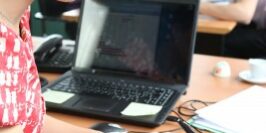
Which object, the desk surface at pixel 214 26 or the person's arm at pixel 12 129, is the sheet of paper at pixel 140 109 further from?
A: the desk surface at pixel 214 26

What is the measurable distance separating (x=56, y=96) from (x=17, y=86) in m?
0.49

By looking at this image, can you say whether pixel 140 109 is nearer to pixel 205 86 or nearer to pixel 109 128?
pixel 109 128

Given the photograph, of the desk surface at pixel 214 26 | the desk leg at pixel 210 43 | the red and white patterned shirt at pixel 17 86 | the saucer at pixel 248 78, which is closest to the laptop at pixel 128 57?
the saucer at pixel 248 78

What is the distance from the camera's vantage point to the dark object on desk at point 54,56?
1.50 metres

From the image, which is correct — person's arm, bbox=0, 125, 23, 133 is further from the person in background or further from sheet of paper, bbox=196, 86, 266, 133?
the person in background

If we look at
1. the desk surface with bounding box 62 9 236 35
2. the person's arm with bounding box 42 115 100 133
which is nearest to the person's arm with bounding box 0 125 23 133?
the person's arm with bounding box 42 115 100 133

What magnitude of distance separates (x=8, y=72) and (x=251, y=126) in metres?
0.62

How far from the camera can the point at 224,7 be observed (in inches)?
95.3

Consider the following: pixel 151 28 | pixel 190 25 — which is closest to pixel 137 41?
pixel 151 28

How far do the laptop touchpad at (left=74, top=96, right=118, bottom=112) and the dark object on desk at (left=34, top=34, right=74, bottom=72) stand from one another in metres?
0.30

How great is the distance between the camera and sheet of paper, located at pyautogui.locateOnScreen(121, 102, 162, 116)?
1.12m

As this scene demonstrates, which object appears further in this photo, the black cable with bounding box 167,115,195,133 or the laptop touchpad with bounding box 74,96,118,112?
the laptop touchpad with bounding box 74,96,118,112

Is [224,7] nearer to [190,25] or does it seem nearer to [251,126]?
[190,25]

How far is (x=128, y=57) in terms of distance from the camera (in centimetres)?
136
